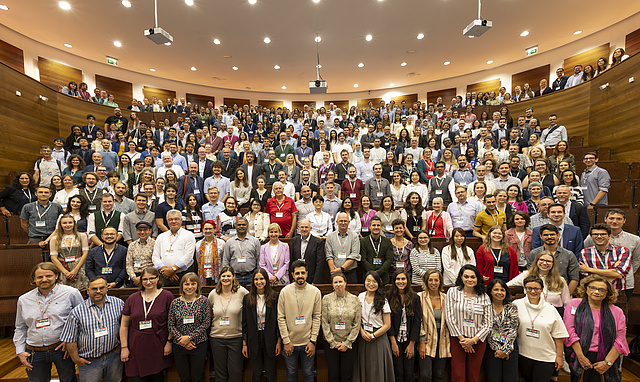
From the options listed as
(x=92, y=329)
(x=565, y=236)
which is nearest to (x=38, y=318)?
(x=92, y=329)

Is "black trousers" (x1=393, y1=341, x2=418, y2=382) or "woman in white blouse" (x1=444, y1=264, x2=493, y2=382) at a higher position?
"woman in white blouse" (x1=444, y1=264, x2=493, y2=382)

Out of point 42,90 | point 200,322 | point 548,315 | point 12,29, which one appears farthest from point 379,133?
point 12,29

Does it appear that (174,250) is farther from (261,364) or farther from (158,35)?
(158,35)

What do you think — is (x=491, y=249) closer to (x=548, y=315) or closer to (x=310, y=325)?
(x=548, y=315)

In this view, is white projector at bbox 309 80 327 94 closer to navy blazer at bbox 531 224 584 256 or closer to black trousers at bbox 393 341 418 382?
navy blazer at bbox 531 224 584 256

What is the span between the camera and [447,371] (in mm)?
2898

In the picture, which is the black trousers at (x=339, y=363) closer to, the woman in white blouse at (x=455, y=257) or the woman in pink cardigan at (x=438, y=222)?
the woman in white blouse at (x=455, y=257)

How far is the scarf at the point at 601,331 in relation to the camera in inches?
97.5

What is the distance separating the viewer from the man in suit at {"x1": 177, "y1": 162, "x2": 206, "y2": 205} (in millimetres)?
4902

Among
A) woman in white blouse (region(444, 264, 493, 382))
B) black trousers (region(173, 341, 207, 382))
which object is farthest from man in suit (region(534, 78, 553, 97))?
black trousers (region(173, 341, 207, 382))

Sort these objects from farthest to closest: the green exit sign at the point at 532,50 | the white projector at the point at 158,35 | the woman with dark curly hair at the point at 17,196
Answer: the green exit sign at the point at 532,50
the white projector at the point at 158,35
the woman with dark curly hair at the point at 17,196

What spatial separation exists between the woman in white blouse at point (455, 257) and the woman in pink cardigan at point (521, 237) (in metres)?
0.51

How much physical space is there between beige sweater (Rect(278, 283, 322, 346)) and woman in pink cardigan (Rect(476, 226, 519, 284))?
5.93ft

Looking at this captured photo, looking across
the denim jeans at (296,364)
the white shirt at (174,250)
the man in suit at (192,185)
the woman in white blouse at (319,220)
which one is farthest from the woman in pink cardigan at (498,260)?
the man in suit at (192,185)
